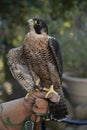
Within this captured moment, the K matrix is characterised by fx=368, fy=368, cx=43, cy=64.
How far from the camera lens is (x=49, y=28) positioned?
4.13 metres

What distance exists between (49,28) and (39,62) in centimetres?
258

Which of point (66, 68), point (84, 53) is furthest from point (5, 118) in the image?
point (66, 68)

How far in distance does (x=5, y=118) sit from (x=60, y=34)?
254 cm

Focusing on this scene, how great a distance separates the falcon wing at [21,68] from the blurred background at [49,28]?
182 cm

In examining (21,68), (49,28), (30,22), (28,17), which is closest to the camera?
(30,22)

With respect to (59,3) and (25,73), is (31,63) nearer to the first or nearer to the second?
(25,73)

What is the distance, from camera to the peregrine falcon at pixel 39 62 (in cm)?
154

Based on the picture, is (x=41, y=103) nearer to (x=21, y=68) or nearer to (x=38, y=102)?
(x=38, y=102)

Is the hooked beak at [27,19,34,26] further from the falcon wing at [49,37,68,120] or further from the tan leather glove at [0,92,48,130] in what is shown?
the tan leather glove at [0,92,48,130]

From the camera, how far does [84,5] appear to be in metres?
5.32

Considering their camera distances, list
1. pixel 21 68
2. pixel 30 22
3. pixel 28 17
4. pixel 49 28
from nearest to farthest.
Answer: pixel 30 22
pixel 21 68
pixel 49 28
pixel 28 17

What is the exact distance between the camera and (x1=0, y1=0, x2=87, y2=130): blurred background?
12.3 feet

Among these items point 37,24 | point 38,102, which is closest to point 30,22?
point 37,24

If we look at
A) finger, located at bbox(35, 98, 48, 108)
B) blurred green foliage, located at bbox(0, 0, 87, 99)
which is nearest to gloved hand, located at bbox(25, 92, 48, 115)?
finger, located at bbox(35, 98, 48, 108)
